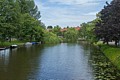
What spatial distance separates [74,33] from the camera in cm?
19662

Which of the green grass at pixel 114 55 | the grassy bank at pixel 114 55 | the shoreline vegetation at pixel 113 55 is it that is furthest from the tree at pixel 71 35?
the green grass at pixel 114 55

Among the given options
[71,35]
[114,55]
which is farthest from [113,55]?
[71,35]

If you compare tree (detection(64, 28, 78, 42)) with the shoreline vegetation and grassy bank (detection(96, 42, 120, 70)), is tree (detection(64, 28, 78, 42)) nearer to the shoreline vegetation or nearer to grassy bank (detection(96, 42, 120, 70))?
the shoreline vegetation

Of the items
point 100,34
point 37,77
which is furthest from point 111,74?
point 100,34

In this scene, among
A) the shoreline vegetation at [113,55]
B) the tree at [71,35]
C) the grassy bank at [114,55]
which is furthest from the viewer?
the tree at [71,35]

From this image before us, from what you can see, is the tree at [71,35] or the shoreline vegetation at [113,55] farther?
the tree at [71,35]

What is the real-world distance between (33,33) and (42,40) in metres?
10.7

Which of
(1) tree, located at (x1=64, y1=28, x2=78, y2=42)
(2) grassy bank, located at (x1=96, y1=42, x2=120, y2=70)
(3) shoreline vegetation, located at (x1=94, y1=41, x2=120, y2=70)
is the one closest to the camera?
(2) grassy bank, located at (x1=96, y1=42, x2=120, y2=70)

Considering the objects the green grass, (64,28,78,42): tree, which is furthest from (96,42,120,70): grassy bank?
(64,28,78,42): tree

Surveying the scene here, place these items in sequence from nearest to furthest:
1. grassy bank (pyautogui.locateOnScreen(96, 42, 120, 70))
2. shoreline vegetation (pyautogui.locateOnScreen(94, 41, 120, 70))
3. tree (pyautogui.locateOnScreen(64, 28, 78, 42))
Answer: grassy bank (pyautogui.locateOnScreen(96, 42, 120, 70))
shoreline vegetation (pyautogui.locateOnScreen(94, 41, 120, 70))
tree (pyautogui.locateOnScreen(64, 28, 78, 42))

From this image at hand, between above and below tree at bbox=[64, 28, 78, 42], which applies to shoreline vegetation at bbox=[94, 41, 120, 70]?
below

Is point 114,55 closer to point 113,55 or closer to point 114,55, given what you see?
point 114,55

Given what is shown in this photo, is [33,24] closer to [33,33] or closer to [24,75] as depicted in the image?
[33,33]

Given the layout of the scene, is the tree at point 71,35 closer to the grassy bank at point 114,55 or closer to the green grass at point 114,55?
the grassy bank at point 114,55
